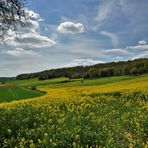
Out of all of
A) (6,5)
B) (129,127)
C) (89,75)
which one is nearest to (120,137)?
(129,127)

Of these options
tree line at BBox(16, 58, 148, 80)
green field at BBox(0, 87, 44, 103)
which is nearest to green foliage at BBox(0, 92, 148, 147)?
green field at BBox(0, 87, 44, 103)

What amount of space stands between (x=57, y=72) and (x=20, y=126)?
454ft

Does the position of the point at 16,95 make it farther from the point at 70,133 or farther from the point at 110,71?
the point at 110,71

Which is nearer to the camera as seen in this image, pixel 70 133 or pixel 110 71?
pixel 70 133

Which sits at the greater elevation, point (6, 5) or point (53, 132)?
Result: point (6, 5)

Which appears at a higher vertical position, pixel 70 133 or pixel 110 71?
pixel 110 71

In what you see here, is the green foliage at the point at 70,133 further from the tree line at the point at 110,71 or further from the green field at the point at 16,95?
the tree line at the point at 110,71

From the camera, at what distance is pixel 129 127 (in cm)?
1292

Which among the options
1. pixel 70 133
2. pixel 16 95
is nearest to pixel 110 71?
pixel 16 95

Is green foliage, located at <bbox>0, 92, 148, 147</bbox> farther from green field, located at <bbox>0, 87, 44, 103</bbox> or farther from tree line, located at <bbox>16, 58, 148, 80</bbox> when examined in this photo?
tree line, located at <bbox>16, 58, 148, 80</bbox>

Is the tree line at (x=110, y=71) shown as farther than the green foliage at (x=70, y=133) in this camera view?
Yes

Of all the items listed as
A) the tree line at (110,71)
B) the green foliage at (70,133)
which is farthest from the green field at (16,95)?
the tree line at (110,71)

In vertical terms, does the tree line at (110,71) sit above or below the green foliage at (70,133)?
above

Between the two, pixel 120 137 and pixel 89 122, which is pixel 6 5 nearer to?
pixel 89 122
